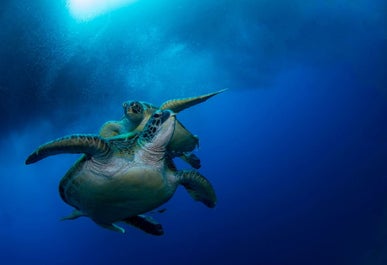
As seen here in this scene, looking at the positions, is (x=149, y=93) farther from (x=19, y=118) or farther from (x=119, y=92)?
(x=19, y=118)

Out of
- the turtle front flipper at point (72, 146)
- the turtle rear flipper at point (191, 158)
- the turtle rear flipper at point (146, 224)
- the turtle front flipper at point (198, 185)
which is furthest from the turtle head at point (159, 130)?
the turtle rear flipper at point (191, 158)

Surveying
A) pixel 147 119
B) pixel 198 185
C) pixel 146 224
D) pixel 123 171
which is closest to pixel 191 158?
pixel 147 119

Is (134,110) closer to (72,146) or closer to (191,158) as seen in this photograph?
(191,158)

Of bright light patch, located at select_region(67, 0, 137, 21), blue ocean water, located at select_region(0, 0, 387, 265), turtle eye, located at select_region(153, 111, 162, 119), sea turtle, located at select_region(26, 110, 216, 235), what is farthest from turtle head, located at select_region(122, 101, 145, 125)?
bright light patch, located at select_region(67, 0, 137, 21)

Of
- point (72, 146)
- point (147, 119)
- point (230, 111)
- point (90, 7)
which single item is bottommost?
point (72, 146)

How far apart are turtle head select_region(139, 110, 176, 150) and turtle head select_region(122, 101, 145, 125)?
132 centimetres

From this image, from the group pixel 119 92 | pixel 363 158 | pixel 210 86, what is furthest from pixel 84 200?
pixel 363 158

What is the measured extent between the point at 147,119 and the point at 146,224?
1519 millimetres

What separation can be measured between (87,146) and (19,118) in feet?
44.9

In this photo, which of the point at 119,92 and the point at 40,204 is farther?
the point at 40,204

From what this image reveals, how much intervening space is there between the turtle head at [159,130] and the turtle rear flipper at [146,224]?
167cm

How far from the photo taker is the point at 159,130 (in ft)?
8.96

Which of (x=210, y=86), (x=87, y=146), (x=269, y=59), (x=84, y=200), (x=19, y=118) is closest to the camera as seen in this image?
(x=87, y=146)

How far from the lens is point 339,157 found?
34375mm
